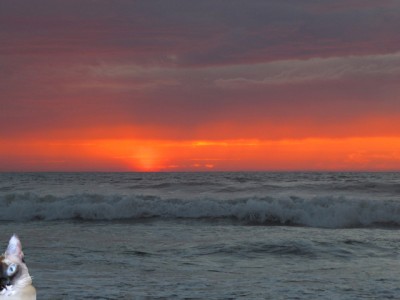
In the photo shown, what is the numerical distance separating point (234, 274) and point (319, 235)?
7.67 meters

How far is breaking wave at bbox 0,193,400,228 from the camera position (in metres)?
24.4

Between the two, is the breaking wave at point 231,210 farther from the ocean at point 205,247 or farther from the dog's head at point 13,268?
the dog's head at point 13,268

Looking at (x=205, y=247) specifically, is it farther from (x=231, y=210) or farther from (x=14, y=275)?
(x=14, y=275)

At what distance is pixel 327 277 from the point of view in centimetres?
1131

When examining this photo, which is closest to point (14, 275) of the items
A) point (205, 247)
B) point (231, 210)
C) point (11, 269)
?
point (11, 269)

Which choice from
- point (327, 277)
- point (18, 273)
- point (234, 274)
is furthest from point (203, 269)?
point (18, 273)

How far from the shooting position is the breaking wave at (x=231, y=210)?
2436 cm

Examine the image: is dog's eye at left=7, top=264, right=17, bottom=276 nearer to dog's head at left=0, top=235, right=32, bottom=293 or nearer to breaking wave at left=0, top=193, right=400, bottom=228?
dog's head at left=0, top=235, right=32, bottom=293

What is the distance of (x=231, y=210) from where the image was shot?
84.9ft

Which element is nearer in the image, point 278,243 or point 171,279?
point 171,279

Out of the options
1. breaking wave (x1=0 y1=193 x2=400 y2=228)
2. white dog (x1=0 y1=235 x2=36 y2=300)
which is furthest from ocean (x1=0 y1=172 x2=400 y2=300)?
white dog (x1=0 y1=235 x2=36 y2=300)

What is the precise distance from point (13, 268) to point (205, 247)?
496 inches

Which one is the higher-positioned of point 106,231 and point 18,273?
point 18,273

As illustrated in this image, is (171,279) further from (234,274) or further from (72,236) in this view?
(72,236)
